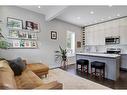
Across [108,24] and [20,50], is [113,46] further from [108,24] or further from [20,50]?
[20,50]

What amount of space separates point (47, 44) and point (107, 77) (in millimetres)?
3174

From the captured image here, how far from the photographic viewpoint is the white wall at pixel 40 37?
14.8ft

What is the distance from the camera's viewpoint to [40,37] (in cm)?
557

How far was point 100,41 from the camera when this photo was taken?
6645mm

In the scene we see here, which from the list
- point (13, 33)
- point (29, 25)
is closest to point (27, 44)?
point (13, 33)

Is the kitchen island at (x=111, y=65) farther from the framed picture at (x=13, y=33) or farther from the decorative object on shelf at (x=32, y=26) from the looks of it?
the framed picture at (x=13, y=33)

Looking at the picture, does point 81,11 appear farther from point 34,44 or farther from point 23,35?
point 23,35

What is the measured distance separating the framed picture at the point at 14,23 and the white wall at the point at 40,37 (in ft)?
0.42

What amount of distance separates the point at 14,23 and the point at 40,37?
1.34 m

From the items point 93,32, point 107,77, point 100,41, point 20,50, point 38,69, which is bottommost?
point 107,77

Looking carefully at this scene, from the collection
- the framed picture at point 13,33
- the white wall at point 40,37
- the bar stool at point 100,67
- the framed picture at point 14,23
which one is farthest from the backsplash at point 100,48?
the framed picture at point 13,33

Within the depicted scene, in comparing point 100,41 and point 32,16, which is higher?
point 32,16
